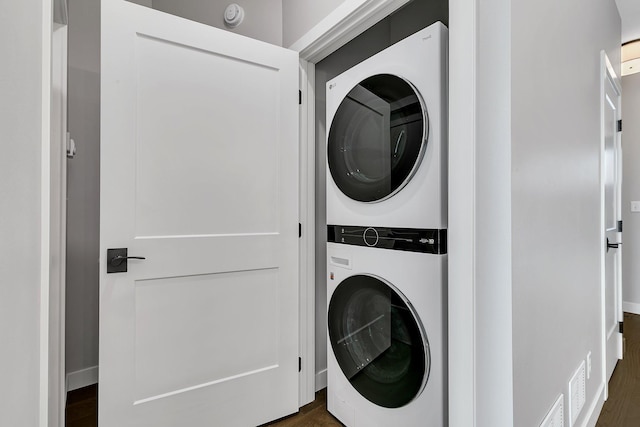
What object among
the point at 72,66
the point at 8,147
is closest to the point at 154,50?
the point at 72,66

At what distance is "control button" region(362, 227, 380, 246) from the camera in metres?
1.47

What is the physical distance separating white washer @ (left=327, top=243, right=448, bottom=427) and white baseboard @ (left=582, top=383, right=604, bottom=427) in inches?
38.1

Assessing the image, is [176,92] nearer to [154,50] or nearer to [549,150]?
[154,50]

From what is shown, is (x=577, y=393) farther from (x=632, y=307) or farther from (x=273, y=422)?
(x=632, y=307)

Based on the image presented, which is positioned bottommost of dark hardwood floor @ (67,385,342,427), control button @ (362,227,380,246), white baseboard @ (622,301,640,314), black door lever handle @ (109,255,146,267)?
dark hardwood floor @ (67,385,342,427)

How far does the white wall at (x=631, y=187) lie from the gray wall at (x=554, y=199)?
7.67ft

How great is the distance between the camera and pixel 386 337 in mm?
1459

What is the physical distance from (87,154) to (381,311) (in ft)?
6.46

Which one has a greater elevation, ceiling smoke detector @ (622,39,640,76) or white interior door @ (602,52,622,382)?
ceiling smoke detector @ (622,39,640,76)

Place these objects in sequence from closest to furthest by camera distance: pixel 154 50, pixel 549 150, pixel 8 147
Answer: pixel 8 147 → pixel 549 150 → pixel 154 50

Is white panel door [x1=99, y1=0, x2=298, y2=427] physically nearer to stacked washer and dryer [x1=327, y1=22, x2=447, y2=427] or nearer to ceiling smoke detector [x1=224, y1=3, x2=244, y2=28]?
stacked washer and dryer [x1=327, y1=22, x2=447, y2=427]

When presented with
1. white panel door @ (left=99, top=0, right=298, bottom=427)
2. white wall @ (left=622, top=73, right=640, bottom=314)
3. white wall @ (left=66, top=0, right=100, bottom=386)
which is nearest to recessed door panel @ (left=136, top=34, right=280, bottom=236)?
white panel door @ (left=99, top=0, right=298, bottom=427)

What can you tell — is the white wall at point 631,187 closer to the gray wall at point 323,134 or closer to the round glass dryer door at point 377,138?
the gray wall at point 323,134

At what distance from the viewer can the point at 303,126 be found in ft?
6.07
